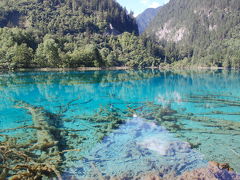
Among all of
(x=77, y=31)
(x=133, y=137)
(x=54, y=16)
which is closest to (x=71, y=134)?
(x=133, y=137)

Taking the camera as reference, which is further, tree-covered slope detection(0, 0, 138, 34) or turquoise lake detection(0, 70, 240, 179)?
tree-covered slope detection(0, 0, 138, 34)

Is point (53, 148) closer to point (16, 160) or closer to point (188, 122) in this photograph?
point (16, 160)

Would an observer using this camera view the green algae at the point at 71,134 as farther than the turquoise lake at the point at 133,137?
No

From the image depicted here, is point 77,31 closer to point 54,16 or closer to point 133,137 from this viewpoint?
point 54,16

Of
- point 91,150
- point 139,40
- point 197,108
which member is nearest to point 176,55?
point 139,40

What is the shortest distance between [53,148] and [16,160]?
211 cm

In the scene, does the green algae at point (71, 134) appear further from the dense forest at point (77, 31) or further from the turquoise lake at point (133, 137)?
the dense forest at point (77, 31)

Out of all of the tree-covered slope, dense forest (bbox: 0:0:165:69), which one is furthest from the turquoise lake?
the tree-covered slope

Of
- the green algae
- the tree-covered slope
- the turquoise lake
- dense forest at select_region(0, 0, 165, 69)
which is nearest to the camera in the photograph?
the green algae

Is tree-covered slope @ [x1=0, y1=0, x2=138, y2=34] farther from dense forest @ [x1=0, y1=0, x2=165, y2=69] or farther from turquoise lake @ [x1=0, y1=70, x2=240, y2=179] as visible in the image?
turquoise lake @ [x1=0, y1=70, x2=240, y2=179]

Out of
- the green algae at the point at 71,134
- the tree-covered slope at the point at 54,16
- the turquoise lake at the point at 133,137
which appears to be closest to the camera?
the green algae at the point at 71,134

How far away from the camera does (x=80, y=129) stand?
14383mm


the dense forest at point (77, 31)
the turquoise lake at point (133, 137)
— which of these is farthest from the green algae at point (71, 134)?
the dense forest at point (77, 31)

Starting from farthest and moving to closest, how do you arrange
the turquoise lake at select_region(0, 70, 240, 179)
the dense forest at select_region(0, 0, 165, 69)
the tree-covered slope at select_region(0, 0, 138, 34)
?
the tree-covered slope at select_region(0, 0, 138, 34), the dense forest at select_region(0, 0, 165, 69), the turquoise lake at select_region(0, 70, 240, 179)
